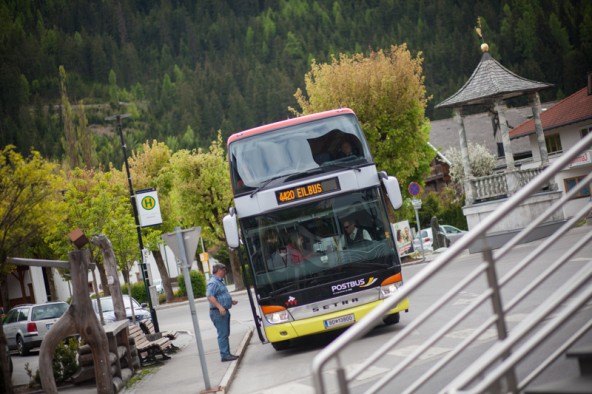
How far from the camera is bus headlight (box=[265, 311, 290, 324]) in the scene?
14953mm

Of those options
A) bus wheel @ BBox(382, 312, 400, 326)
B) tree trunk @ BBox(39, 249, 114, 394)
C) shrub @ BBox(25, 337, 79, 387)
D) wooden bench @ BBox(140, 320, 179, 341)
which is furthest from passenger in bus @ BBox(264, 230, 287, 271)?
wooden bench @ BBox(140, 320, 179, 341)

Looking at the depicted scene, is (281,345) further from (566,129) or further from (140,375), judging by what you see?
(566,129)

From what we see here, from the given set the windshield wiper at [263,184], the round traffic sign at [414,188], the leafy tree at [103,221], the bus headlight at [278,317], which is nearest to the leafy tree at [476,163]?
the round traffic sign at [414,188]

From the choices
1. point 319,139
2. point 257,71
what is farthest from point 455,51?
point 319,139

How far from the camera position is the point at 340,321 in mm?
14922

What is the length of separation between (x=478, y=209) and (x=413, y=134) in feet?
28.9

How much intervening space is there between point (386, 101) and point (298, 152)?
2872cm

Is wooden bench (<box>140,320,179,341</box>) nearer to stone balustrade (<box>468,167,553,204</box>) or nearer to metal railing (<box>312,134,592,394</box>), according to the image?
stone balustrade (<box>468,167,553,204</box>)

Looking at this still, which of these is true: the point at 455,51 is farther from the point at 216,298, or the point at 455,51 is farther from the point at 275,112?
the point at 216,298

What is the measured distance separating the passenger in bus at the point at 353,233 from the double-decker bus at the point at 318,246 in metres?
0.02

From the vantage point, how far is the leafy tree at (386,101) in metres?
43.4

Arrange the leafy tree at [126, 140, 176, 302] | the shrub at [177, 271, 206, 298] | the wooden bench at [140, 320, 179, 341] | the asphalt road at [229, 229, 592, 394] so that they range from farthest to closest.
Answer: the leafy tree at [126, 140, 176, 302] → the shrub at [177, 271, 206, 298] → the wooden bench at [140, 320, 179, 341] → the asphalt road at [229, 229, 592, 394]

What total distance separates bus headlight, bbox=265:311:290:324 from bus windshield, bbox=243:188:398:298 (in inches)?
14.4

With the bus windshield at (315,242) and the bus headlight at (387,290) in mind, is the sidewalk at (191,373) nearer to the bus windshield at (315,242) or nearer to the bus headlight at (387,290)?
the bus windshield at (315,242)
